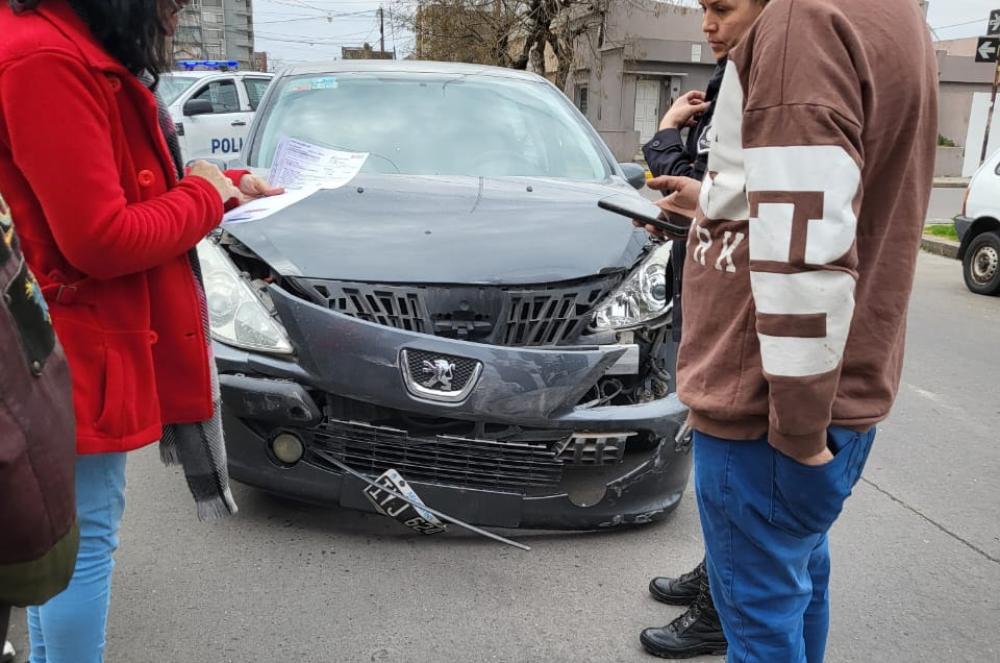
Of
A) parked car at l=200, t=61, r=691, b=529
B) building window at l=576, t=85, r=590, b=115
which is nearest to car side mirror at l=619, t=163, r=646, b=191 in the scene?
parked car at l=200, t=61, r=691, b=529

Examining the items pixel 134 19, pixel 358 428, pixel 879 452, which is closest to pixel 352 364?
pixel 358 428

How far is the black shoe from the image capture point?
256 cm

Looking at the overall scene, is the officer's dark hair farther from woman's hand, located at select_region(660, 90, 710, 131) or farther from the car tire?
the car tire

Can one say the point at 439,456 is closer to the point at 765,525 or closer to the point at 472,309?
the point at 472,309

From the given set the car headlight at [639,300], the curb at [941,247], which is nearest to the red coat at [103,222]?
the car headlight at [639,300]

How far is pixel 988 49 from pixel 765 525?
52.8 ft

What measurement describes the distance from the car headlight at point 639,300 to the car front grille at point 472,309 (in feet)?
0.25

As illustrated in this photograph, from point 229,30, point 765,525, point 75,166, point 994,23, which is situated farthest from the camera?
point 229,30

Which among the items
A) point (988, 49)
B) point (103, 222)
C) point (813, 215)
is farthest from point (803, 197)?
point (988, 49)

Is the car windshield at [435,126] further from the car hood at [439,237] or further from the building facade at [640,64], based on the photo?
the building facade at [640,64]

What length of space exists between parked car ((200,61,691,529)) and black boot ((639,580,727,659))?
463 mm

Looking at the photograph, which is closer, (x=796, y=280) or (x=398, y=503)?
(x=796, y=280)

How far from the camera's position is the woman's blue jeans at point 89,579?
5.29 feet

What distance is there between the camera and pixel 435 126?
12.5 feet
